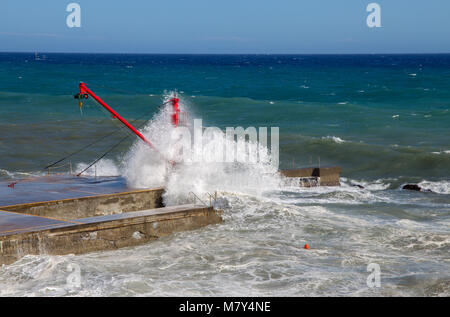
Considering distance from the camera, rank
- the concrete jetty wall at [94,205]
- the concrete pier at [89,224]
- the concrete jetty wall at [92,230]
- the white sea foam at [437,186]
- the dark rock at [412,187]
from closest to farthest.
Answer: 1. the concrete jetty wall at [92,230]
2. the concrete pier at [89,224]
3. the concrete jetty wall at [94,205]
4. the white sea foam at [437,186]
5. the dark rock at [412,187]

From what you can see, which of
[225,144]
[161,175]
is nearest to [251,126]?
[225,144]

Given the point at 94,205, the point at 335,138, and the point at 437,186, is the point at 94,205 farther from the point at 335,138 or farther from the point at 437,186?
the point at 335,138

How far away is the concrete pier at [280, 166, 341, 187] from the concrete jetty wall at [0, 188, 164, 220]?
751 centimetres

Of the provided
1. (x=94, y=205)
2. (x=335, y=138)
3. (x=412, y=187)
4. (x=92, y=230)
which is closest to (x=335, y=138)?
(x=335, y=138)

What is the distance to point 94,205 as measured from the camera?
69.9 feet

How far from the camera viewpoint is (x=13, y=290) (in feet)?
47.0

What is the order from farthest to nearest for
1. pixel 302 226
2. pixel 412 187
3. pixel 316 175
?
pixel 316 175, pixel 412 187, pixel 302 226

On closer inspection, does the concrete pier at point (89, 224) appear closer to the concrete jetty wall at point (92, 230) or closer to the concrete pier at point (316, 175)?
the concrete jetty wall at point (92, 230)

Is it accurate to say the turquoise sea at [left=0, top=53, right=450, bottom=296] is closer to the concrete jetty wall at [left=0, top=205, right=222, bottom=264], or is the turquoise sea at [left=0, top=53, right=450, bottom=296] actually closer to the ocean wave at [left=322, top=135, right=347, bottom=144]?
the ocean wave at [left=322, top=135, right=347, bottom=144]

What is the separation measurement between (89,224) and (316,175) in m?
13.5

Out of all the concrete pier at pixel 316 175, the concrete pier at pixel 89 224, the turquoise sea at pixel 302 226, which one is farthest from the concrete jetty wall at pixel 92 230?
the concrete pier at pixel 316 175

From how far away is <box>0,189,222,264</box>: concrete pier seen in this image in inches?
658

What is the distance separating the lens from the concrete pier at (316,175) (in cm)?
2825
